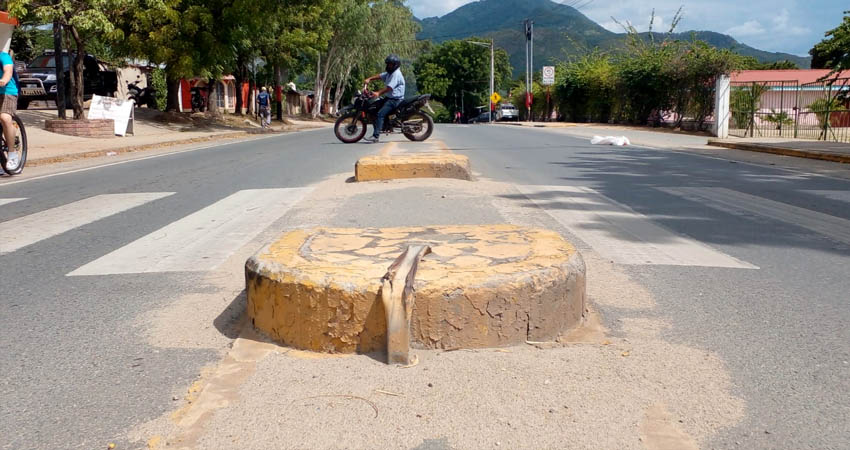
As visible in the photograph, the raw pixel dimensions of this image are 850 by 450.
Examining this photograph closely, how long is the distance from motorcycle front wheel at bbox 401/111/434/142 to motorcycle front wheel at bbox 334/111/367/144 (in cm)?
95

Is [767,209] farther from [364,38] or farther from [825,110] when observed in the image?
[364,38]

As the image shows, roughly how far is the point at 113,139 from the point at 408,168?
13502 mm

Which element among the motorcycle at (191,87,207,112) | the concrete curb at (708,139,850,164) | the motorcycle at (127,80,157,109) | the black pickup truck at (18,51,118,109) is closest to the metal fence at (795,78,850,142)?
the concrete curb at (708,139,850,164)

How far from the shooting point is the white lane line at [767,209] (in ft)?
18.9

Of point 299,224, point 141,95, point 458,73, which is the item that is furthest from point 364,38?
point 458,73

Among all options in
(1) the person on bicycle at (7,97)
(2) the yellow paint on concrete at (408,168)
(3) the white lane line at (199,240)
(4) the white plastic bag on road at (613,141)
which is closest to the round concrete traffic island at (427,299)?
(3) the white lane line at (199,240)

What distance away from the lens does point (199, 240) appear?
520 centimetres

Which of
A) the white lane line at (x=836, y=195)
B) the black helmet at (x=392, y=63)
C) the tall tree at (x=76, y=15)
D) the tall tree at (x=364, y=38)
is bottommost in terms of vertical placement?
the white lane line at (x=836, y=195)

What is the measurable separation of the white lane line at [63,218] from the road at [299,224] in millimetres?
36

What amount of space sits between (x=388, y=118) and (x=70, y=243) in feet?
33.2

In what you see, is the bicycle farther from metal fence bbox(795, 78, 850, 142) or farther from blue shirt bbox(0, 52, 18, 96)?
metal fence bbox(795, 78, 850, 142)

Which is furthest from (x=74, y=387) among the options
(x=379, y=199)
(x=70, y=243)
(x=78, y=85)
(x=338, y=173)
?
(x=78, y=85)

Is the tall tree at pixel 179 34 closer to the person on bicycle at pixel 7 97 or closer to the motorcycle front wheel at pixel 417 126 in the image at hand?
the motorcycle front wheel at pixel 417 126

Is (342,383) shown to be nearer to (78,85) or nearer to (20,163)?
(20,163)
